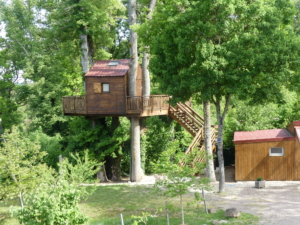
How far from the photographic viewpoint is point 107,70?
21.3 m

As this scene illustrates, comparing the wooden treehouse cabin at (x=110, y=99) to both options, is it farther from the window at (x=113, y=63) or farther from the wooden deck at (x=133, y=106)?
the window at (x=113, y=63)

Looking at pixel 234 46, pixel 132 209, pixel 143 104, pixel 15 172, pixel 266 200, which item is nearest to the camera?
pixel 15 172

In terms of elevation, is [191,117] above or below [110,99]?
below

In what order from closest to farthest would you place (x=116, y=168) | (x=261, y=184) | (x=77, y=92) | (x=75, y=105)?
(x=261, y=184) → (x=75, y=105) → (x=116, y=168) → (x=77, y=92)

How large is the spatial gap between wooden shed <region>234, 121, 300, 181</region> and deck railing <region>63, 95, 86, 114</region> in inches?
394

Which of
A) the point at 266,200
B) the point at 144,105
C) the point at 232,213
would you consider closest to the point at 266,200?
the point at 266,200

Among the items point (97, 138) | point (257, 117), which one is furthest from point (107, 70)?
point (257, 117)

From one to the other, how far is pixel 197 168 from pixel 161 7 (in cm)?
967

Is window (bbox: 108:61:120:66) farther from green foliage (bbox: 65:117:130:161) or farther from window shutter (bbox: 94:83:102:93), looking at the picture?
green foliage (bbox: 65:117:130:161)

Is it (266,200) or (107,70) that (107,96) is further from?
(266,200)

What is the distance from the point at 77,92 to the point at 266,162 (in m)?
21.0

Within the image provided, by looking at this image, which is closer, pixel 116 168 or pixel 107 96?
pixel 107 96

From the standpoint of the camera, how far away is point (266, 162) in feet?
61.4

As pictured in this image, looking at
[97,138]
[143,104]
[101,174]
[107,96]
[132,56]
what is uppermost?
[132,56]
